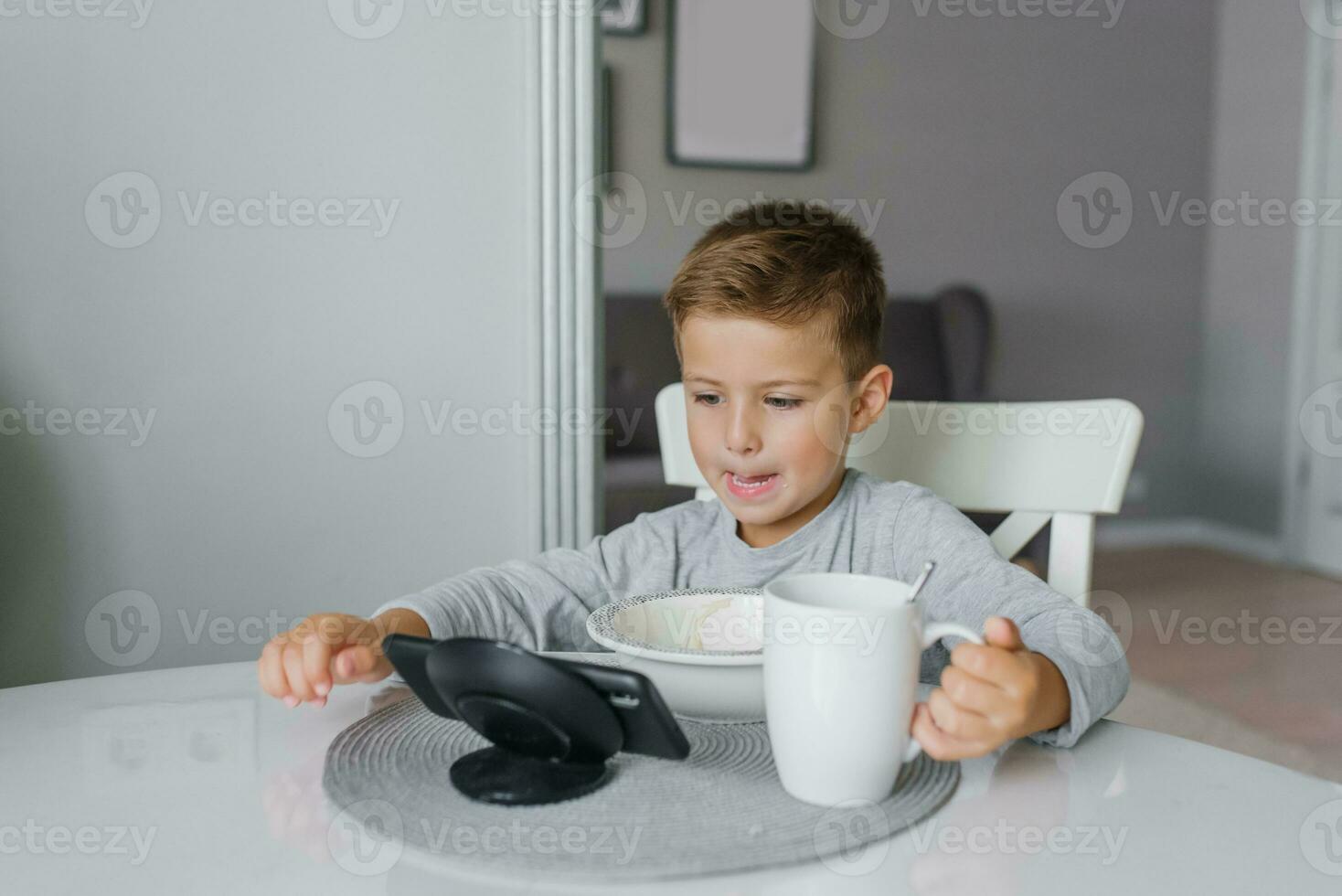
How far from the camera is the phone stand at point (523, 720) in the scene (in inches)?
21.0

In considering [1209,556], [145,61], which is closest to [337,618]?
[145,61]

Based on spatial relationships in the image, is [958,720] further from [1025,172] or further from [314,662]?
[1025,172]

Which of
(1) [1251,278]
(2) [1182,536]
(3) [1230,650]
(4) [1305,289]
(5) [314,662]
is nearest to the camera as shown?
(5) [314,662]

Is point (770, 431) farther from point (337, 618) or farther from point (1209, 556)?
point (1209, 556)

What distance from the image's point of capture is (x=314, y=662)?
2.20 ft

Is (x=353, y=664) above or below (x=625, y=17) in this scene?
below

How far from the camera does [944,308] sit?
381 centimetres

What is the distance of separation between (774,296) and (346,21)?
68 centimetres

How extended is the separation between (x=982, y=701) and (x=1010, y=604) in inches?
8.6

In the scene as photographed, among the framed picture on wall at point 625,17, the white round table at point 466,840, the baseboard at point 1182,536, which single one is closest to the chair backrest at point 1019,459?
the white round table at point 466,840

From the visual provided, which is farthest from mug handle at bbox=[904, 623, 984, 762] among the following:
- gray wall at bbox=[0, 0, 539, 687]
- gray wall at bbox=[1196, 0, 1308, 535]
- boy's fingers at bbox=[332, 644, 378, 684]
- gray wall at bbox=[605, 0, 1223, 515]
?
gray wall at bbox=[1196, 0, 1308, 535]

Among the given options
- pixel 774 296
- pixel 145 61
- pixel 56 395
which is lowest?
pixel 56 395

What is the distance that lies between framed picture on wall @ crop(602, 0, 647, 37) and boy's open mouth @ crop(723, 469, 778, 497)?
111 inches

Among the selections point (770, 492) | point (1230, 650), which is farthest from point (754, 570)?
point (1230, 650)
